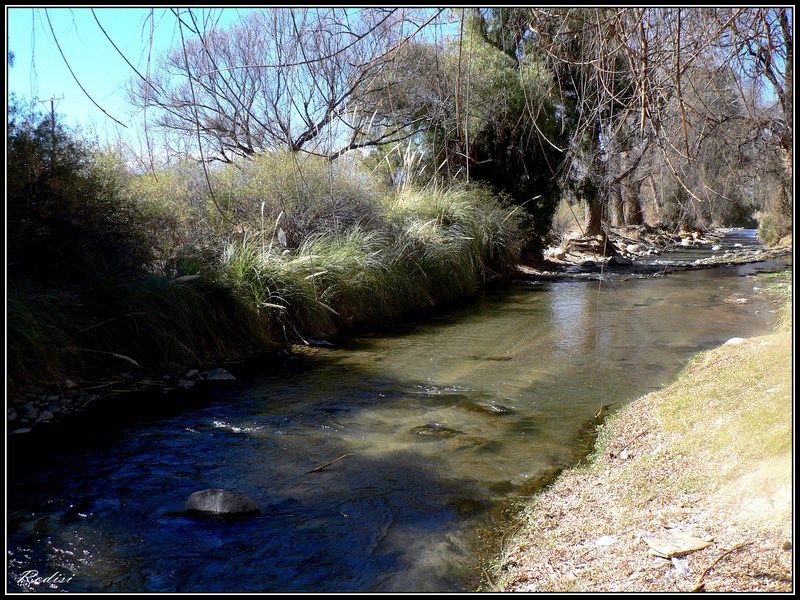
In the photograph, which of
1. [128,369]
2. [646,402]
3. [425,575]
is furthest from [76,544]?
[646,402]

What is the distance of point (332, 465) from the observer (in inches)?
143

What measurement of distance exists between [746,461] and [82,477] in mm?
3409

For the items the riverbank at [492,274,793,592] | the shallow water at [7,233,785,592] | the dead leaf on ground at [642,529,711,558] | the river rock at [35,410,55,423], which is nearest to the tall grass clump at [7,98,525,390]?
the river rock at [35,410,55,423]

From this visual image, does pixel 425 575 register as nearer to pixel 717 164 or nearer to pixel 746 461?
pixel 746 461

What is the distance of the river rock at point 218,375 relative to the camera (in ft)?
18.2

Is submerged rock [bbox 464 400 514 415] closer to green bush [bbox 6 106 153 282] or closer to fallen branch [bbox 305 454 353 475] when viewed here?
fallen branch [bbox 305 454 353 475]

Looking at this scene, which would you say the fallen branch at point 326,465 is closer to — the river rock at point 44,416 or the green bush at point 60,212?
the river rock at point 44,416

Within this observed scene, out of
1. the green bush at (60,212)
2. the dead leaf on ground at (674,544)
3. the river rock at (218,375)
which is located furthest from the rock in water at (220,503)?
the green bush at (60,212)

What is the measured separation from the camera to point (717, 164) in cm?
1292

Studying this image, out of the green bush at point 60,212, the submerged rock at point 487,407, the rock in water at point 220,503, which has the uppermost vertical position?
the green bush at point 60,212

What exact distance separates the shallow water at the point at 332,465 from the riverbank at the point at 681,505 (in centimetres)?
31

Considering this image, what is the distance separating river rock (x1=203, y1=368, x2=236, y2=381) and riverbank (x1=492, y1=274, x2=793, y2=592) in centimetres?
331

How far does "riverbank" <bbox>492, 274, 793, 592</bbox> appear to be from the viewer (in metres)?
2.03

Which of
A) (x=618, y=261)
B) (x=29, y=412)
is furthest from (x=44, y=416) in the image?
(x=618, y=261)
